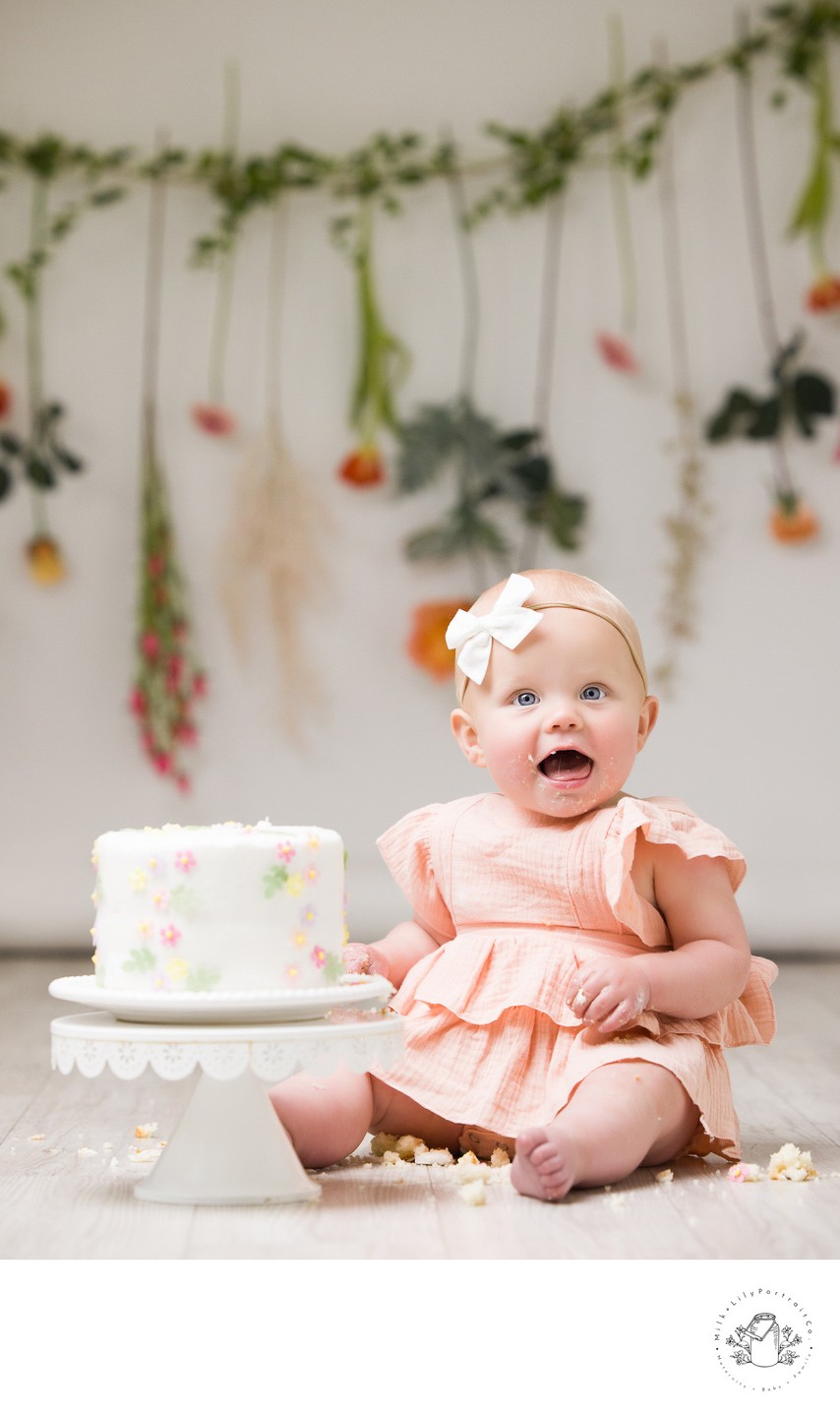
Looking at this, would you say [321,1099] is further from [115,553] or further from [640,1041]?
[115,553]

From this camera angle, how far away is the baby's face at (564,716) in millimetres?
1512

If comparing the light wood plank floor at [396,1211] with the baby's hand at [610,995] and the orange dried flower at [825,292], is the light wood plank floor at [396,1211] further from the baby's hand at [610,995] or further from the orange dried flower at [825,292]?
the orange dried flower at [825,292]

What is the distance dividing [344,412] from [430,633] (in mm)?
538

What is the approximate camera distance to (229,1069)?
47.5 inches

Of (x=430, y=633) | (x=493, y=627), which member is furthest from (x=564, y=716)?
(x=430, y=633)

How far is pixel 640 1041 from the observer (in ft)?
4.78

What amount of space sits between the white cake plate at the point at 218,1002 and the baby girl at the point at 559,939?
19cm

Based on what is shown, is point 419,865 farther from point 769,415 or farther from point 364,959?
point 769,415

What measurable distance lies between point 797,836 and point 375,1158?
217cm

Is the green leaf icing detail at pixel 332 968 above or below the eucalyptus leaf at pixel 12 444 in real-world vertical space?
below
